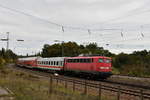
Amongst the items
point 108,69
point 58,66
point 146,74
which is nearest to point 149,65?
point 146,74

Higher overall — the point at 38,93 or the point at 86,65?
the point at 86,65

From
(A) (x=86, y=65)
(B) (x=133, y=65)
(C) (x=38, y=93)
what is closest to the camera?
(C) (x=38, y=93)

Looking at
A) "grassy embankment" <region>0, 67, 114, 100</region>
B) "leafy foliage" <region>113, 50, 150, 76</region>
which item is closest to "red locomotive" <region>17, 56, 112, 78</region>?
"grassy embankment" <region>0, 67, 114, 100</region>

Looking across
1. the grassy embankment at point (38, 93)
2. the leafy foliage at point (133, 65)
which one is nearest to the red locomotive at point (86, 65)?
the grassy embankment at point (38, 93)

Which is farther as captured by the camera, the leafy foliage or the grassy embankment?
the leafy foliage

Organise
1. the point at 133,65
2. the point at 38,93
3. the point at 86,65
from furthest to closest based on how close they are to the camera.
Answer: the point at 133,65
the point at 86,65
the point at 38,93

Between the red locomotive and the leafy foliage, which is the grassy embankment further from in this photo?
the leafy foliage

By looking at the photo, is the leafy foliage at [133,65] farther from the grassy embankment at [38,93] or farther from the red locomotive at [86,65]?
the grassy embankment at [38,93]

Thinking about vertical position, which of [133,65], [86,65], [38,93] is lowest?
[38,93]

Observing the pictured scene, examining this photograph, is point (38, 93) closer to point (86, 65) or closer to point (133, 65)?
point (86, 65)

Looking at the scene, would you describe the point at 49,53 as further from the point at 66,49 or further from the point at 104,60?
the point at 104,60

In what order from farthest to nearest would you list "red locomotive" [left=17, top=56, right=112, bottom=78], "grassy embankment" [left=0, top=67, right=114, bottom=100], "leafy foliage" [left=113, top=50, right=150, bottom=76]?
"leafy foliage" [left=113, top=50, right=150, bottom=76] < "red locomotive" [left=17, top=56, right=112, bottom=78] < "grassy embankment" [left=0, top=67, right=114, bottom=100]

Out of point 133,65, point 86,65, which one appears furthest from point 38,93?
point 133,65

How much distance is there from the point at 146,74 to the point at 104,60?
33.2ft
